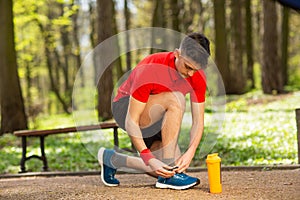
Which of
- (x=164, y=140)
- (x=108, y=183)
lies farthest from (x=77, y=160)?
(x=164, y=140)

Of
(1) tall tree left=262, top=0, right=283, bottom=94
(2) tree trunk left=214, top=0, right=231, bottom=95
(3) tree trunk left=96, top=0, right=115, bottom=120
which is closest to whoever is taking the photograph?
(3) tree trunk left=96, top=0, right=115, bottom=120

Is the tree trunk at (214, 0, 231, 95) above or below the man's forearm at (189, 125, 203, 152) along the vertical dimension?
above

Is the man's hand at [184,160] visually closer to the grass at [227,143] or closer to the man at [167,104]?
the man at [167,104]

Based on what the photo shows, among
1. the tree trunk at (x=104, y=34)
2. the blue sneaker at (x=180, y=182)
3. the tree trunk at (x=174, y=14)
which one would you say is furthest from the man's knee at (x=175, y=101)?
the tree trunk at (x=174, y=14)

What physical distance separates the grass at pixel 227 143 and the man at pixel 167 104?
1.77 meters

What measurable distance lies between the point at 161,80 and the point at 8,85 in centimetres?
950

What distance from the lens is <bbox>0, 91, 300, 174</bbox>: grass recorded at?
26.8 feet

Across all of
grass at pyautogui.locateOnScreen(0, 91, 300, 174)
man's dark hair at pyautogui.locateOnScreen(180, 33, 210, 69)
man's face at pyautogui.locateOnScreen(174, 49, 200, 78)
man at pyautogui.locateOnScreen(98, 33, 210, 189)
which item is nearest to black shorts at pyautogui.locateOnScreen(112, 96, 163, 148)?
Result: man at pyautogui.locateOnScreen(98, 33, 210, 189)

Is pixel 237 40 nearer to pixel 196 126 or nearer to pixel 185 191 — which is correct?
pixel 196 126

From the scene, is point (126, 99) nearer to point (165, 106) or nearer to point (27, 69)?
point (165, 106)

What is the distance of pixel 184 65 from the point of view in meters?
4.40

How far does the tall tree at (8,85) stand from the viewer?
43.8 ft

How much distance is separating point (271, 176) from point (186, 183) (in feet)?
4.12

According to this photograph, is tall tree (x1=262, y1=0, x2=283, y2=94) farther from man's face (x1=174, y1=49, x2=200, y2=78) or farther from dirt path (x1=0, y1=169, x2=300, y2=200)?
man's face (x1=174, y1=49, x2=200, y2=78)
